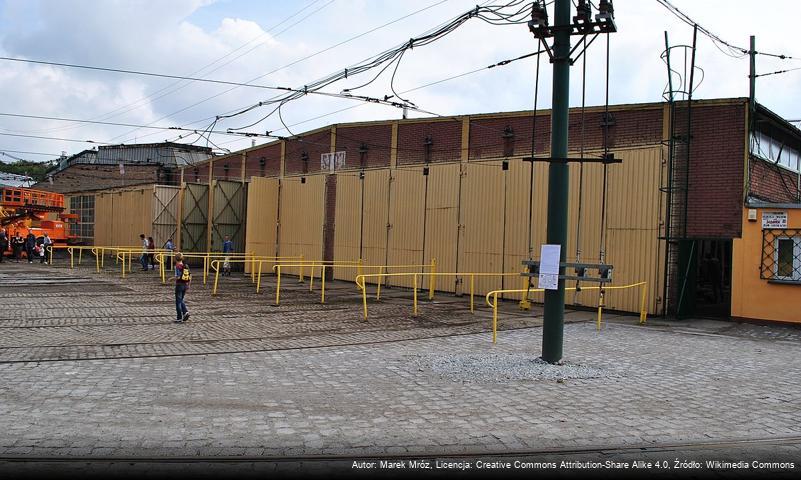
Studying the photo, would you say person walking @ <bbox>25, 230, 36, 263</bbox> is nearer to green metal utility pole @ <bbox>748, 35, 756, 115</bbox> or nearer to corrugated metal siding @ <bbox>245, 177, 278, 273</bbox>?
corrugated metal siding @ <bbox>245, 177, 278, 273</bbox>

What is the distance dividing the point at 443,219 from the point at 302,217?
9194 mm

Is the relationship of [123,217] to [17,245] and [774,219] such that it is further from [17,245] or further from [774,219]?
[774,219]

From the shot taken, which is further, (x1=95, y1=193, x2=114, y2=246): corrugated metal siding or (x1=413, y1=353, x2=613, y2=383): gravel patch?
(x1=95, y1=193, x2=114, y2=246): corrugated metal siding

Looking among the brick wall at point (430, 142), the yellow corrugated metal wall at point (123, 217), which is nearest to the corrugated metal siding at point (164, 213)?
the yellow corrugated metal wall at point (123, 217)

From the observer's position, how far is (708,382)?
8.80m

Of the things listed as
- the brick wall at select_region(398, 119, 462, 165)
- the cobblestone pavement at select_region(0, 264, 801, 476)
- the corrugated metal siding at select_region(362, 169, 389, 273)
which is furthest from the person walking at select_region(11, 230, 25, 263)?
the brick wall at select_region(398, 119, 462, 165)

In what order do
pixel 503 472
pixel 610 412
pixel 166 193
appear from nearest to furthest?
pixel 503 472, pixel 610 412, pixel 166 193

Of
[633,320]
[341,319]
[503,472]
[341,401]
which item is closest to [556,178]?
[341,401]

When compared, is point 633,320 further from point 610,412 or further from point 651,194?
point 610,412

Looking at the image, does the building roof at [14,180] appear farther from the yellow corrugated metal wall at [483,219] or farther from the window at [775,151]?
the window at [775,151]

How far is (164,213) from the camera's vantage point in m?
34.3

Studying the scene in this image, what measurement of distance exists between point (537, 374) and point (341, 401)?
3.02 metres

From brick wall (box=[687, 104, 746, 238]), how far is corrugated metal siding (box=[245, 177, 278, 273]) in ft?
65.7

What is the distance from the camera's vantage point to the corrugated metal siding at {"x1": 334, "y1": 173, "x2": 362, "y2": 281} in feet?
84.4
